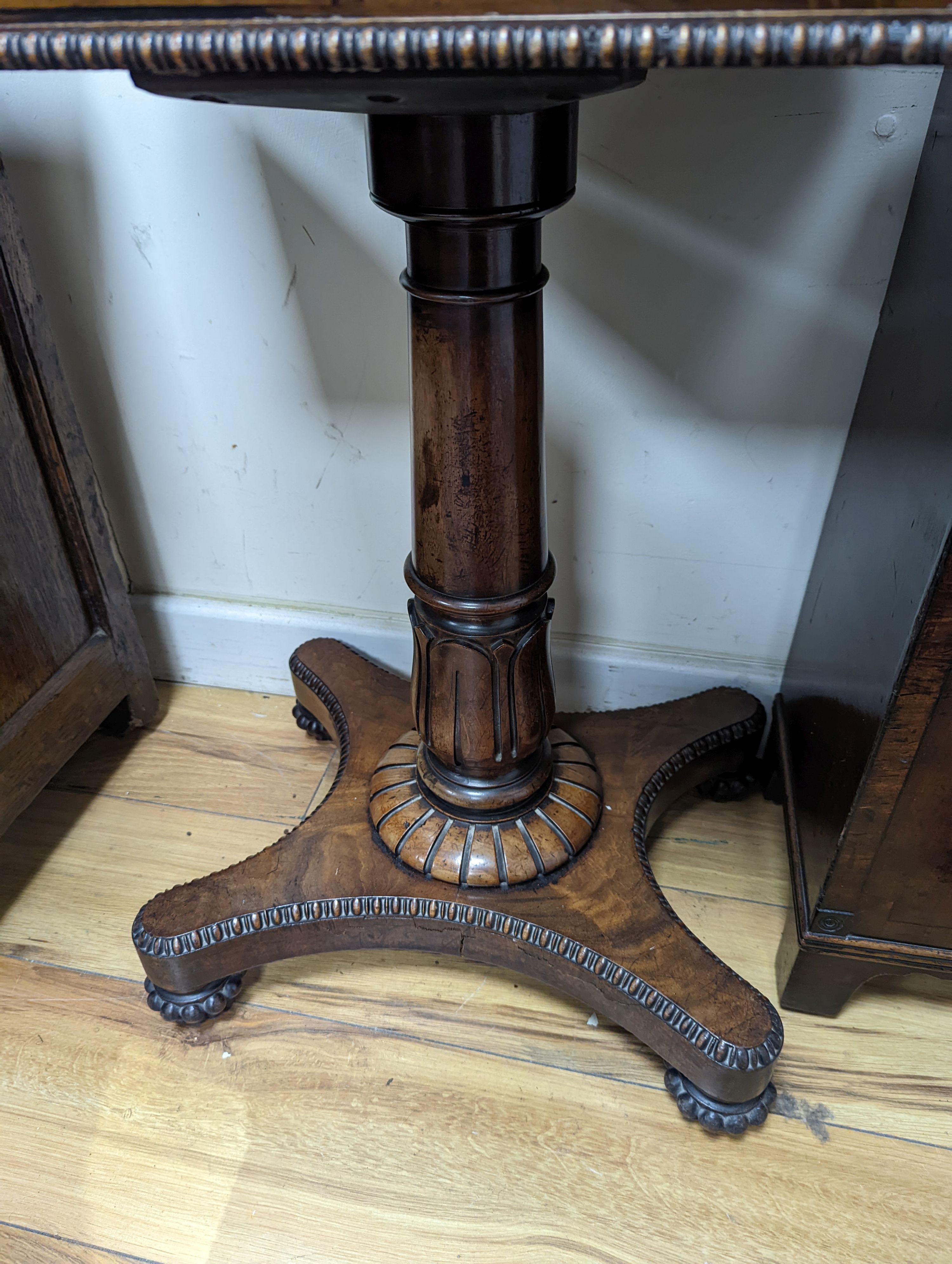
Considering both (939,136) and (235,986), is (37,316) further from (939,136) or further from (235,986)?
(939,136)

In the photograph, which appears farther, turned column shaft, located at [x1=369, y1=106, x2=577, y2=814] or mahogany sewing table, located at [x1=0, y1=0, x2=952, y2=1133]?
turned column shaft, located at [x1=369, y1=106, x2=577, y2=814]

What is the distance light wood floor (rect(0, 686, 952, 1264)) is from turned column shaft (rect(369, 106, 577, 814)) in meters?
0.26

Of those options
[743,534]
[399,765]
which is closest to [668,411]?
[743,534]

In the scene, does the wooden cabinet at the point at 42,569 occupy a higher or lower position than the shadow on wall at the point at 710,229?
lower

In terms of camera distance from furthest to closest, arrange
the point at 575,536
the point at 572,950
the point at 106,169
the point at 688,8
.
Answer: the point at 575,536 < the point at 106,169 < the point at 572,950 < the point at 688,8

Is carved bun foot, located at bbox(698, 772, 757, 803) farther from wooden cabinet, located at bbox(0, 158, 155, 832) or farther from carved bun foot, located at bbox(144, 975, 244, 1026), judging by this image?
wooden cabinet, located at bbox(0, 158, 155, 832)

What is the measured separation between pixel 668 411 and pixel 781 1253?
809 mm

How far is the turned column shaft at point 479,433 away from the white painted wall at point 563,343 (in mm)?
259

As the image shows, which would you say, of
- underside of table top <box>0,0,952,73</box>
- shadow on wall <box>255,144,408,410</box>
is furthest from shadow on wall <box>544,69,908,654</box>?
underside of table top <box>0,0,952,73</box>

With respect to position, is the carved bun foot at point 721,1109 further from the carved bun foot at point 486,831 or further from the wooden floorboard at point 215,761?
the wooden floorboard at point 215,761

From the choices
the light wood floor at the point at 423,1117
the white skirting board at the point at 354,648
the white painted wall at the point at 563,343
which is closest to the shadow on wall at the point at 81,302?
the white painted wall at the point at 563,343

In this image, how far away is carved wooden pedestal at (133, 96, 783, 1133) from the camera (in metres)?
0.66

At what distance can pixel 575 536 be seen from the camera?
1.12 m

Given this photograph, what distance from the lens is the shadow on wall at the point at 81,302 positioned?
1024mm
